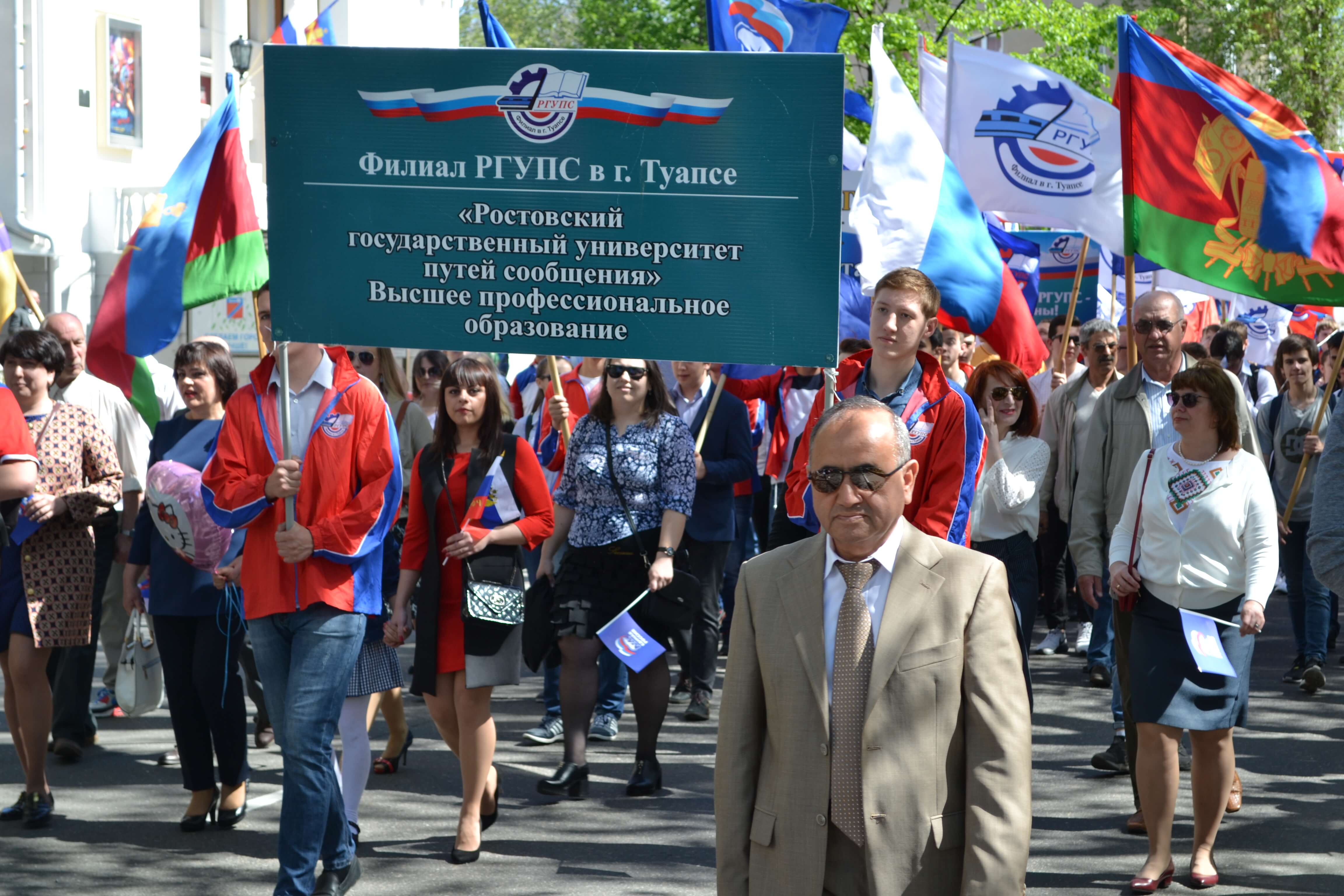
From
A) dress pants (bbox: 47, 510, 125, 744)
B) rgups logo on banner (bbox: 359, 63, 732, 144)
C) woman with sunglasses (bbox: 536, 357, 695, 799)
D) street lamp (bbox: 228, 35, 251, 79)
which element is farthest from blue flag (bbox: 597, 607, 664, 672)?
street lamp (bbox: 228, 35, 251, 79)

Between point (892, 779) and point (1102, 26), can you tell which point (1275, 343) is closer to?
point (892, 779)

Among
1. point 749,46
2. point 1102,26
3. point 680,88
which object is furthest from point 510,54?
point 1102,26

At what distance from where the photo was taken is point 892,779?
10.1ft

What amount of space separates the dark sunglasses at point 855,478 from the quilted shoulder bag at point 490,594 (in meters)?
3.20

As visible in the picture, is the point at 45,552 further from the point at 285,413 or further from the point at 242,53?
the point at 242,53

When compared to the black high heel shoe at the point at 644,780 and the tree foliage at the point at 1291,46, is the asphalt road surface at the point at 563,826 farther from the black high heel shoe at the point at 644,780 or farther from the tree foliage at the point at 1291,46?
the tree foliage at the point at 1291,46

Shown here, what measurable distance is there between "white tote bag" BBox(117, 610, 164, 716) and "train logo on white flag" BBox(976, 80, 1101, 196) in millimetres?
5763

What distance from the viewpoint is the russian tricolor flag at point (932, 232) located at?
669 cm

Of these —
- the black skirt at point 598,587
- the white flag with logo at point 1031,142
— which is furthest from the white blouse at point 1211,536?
the white flag with logo at point 1031,142

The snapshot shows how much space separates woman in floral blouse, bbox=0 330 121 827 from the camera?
21.3 ft

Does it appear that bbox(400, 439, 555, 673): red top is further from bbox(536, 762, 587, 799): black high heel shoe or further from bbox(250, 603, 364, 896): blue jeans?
bbox(536, 762, 587, 799): black high heel shoe

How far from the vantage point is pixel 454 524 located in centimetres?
634

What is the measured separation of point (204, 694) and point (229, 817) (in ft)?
1.84

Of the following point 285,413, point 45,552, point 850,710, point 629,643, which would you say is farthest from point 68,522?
point 850,710
